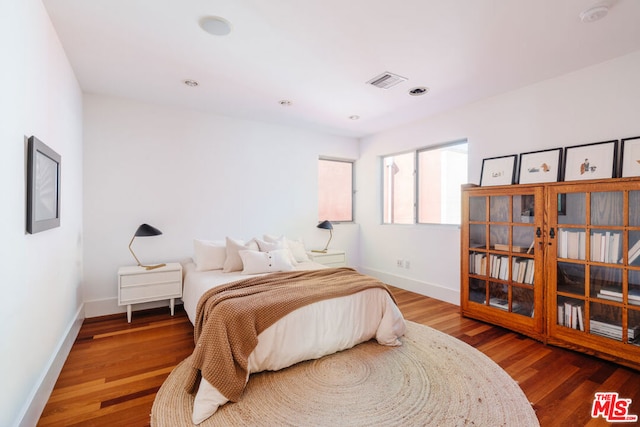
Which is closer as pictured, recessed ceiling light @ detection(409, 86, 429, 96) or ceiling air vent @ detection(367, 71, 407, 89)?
ceiling air vent @ detection(367, 71, 407, 89)

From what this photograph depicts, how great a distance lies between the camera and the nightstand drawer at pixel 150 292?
10.3 ft

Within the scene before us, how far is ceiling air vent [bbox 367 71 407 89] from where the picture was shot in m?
2.87

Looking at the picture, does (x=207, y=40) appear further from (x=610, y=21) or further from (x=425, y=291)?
(x=425, y=291)

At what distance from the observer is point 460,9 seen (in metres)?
1.94

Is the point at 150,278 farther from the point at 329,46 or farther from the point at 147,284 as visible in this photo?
the point at 329,46

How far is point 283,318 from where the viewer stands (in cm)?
219

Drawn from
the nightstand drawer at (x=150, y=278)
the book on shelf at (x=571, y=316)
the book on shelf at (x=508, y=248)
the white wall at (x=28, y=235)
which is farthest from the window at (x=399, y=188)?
the white wall at (x=28, y=235)

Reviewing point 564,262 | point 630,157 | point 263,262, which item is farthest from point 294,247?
point 630,157

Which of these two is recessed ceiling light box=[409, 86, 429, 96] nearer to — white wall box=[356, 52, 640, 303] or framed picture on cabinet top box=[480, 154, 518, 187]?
white wall box=[356, 52, 640, 303]

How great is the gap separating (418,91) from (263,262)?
2547 mm

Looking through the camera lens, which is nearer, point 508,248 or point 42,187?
point 42,187

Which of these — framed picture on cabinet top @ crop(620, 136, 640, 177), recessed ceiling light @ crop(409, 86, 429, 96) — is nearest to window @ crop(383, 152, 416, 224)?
recessed ceiling light @ crop(409, 86, 429, 96)

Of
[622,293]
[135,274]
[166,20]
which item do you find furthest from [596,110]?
[135,274]

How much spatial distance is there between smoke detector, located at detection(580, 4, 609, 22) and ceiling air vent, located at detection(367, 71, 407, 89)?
52.4 inches
